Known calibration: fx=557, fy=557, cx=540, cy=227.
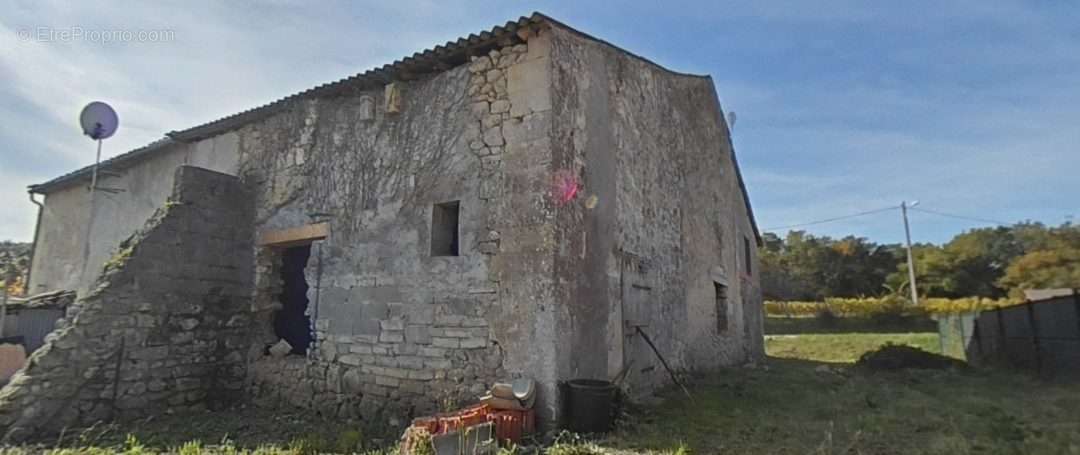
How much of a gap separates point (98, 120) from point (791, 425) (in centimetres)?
1160

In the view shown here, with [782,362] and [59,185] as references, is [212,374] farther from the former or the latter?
[782,362]

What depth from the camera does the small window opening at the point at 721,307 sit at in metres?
11.8

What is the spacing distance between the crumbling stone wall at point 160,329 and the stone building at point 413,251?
0.09 ft

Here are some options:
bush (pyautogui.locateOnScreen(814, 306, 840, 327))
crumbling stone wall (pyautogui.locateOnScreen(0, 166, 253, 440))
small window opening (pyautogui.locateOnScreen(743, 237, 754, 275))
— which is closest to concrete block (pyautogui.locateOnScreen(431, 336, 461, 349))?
crumbling stone wall (pyautogui.locateOnScreen(0, 166, 253, 440))

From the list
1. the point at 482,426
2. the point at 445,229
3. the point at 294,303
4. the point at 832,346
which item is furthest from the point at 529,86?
the point at 832,346

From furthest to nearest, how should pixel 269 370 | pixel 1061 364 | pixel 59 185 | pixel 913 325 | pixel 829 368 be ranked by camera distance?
pixel 913 325, pixel 59 185, pixel 829 368, pixel 1061 364, pixel 269 370

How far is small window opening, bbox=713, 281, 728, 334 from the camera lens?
11750mm

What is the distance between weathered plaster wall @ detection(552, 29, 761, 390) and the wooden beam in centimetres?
389

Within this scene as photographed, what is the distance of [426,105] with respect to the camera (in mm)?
7289

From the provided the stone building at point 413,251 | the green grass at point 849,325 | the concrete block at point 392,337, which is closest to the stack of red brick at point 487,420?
the stone building at point 413,251

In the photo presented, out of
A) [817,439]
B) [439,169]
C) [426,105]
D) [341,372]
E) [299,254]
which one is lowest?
[817,439]

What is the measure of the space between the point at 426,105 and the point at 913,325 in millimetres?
25837

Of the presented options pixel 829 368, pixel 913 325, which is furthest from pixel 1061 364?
pixel 913 325

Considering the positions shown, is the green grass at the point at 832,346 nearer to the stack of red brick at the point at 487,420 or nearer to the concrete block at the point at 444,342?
the stack of red brick at the point at 487,420
